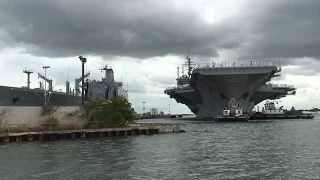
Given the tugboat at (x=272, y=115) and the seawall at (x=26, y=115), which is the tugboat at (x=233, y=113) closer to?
the tugboat at (x=272, y=115)

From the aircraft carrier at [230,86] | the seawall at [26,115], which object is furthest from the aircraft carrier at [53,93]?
the aircraft carrier at [230,86]

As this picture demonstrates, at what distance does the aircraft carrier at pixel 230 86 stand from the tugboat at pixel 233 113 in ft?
4.40

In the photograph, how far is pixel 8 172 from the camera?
19375 mm

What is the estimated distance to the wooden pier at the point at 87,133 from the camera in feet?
119

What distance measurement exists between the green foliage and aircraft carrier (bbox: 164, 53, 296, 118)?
3321 centimetres

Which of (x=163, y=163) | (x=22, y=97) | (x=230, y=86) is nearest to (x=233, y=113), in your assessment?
(x=230, y=86)

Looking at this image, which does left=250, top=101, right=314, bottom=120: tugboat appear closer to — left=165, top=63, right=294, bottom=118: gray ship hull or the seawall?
left=165, top=63, right=294, bottom=118: gray ship hull

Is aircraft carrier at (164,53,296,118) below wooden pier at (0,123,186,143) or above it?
above

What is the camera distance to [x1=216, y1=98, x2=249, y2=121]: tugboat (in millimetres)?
85312

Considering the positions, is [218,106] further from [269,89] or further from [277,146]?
[277,146]

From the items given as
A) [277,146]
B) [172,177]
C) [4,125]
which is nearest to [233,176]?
[172,177]

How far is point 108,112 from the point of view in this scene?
45.1m

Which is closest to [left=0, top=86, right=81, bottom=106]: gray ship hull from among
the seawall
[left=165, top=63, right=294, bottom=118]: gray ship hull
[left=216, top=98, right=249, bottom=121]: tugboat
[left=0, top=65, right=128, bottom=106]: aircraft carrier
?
[left=0, top=65, right=128, bottom=106]: aircraft carrier

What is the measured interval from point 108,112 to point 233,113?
47.0 m
